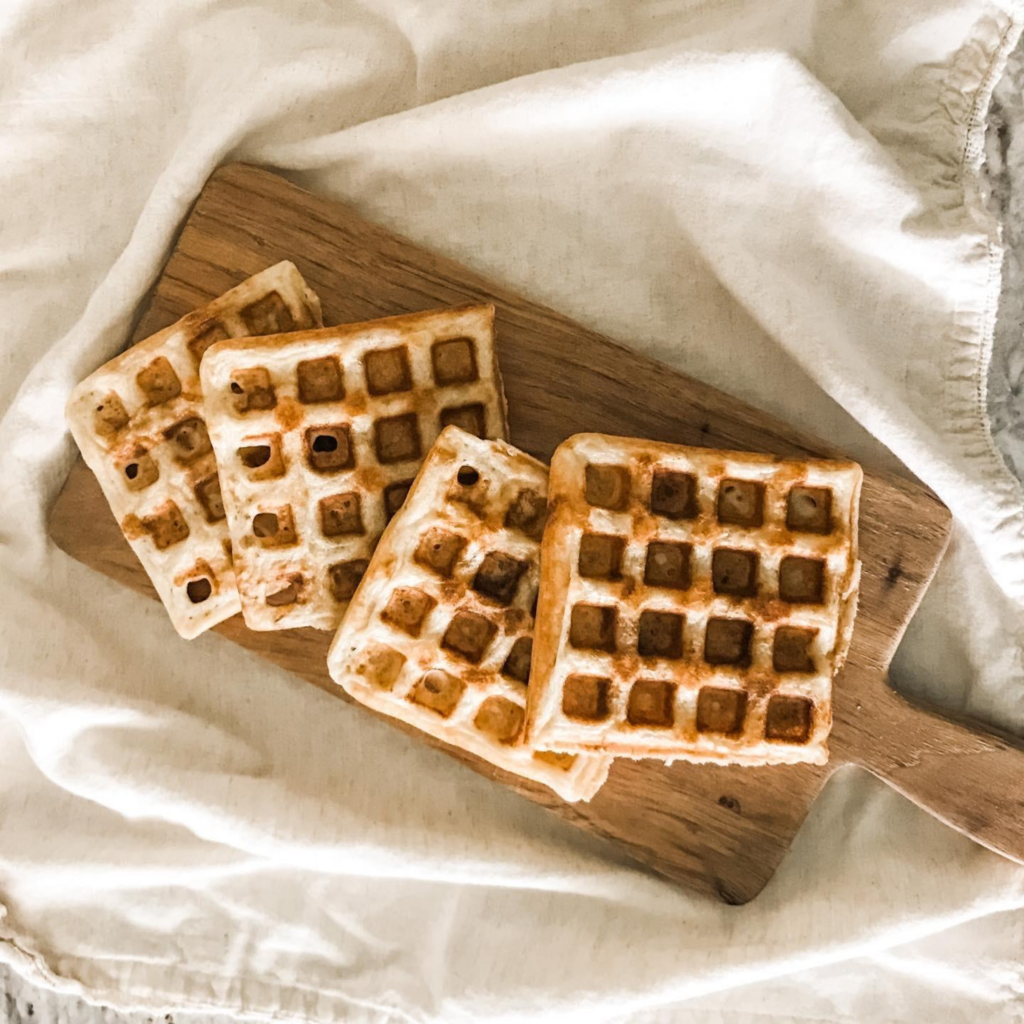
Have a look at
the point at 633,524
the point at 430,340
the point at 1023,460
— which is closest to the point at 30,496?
the point at 430,340

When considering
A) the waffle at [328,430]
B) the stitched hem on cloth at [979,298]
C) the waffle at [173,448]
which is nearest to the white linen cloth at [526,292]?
the stitched hem on cloth at [979,298]

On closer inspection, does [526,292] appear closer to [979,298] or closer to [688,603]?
[688,603]

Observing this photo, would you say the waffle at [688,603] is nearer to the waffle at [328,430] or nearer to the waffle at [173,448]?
the waffle at [328,430]

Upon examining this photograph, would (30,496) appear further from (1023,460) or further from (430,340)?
(1023,460)

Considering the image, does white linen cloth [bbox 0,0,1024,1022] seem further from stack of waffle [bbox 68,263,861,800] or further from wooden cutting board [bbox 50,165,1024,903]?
stack of waffle [bbox 68,263,861,800]

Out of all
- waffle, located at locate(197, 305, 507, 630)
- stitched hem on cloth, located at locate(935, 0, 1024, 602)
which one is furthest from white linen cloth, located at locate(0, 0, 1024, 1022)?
waffle, located at locate(197, 305, 507, 630)
